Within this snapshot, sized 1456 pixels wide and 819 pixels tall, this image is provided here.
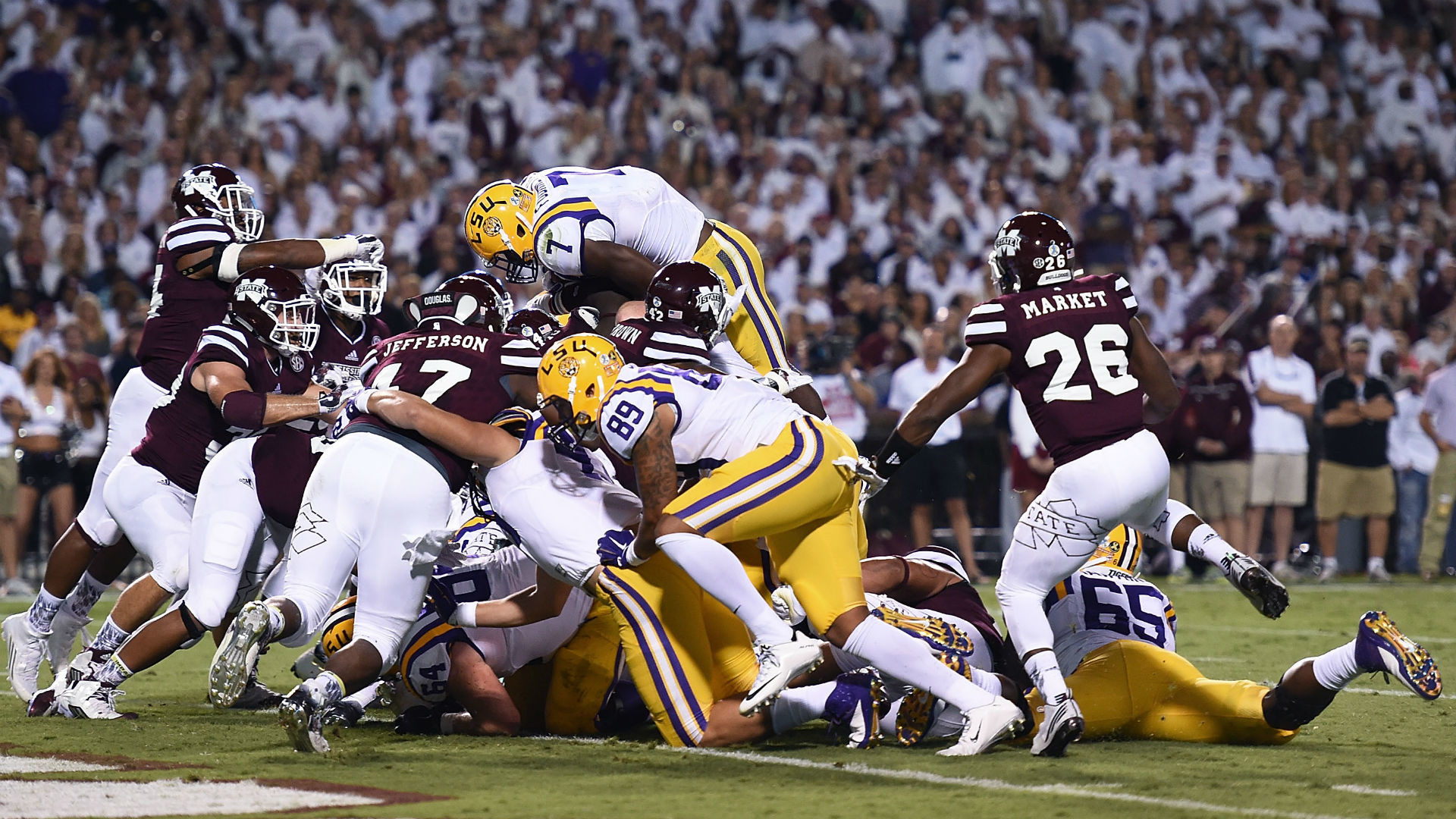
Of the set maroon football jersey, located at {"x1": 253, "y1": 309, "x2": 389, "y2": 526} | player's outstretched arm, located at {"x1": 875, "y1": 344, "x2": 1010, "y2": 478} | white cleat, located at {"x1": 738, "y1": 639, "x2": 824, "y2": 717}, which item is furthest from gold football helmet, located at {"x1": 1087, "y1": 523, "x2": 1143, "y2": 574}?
maroon football jersey, located at {"x1": 253, "y1": 309, "x2": 389, "y2": 526}

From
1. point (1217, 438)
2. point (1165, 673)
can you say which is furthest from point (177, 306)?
point (1217, 438)

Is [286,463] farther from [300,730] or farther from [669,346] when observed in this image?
[669,346]

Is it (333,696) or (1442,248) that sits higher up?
(1442,248)

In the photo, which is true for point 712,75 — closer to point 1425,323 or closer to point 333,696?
point 1425,323

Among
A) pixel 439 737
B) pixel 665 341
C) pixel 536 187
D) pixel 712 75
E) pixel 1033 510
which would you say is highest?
pixel 712 75

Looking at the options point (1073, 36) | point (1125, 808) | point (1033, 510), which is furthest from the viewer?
point (1073, 36)

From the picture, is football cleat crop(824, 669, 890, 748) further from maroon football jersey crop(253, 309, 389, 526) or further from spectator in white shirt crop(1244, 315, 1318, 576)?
spectator in white shirt crop(1244, 315, 1318, 576)

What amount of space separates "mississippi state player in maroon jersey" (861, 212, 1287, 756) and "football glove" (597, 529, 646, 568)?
82 centimetres

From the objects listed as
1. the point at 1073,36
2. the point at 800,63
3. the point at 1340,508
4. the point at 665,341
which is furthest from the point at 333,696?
the point at 1073,36

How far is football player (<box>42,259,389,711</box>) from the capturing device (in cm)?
637

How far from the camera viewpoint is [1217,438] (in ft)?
42.1

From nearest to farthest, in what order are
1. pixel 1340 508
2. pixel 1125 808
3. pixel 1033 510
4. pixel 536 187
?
1. pixel 1125 808
2. pixel 1033 510
3. pixel 536 187
4. pixel 1340 508

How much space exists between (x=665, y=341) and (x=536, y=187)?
1446 millimetres

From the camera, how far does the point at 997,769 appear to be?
5.12 m
